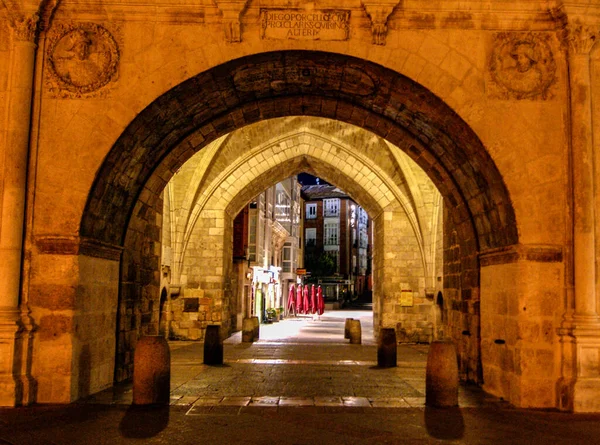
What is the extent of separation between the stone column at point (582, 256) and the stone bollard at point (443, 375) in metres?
1.24

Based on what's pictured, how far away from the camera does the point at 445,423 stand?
6.56m

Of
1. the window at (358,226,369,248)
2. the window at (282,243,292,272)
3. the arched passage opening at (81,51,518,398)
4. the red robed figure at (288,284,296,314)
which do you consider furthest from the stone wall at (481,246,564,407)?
the window at (358,226,369,248)

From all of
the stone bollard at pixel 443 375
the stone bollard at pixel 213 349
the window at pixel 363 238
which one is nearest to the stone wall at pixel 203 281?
the stone bollard at pixel 213 349

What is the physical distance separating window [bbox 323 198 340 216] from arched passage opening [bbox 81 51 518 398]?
54.6 m

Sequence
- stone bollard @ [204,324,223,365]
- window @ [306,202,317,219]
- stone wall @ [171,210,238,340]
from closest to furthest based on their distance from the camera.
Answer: stone bollard @ [204,324,223,365] < stone wall @ [171,210,238,340] < window @ [306,202,317,219]

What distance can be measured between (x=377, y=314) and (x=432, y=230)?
11.1 ft

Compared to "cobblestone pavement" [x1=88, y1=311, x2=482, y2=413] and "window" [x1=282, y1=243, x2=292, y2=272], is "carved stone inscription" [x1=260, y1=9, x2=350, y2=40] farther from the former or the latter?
"window" [x1=282, y1=243, x2=292, y2=272]

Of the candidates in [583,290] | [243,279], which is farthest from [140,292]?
[243,279]

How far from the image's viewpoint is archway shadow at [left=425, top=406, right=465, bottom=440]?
6.03 m

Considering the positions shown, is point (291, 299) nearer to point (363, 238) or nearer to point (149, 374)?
point (149, 374)

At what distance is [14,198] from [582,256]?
22.0 feet

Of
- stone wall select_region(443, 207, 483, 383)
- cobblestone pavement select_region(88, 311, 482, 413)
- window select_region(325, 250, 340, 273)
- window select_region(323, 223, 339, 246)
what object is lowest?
cobblestone pavement select_region(88, 311, 482, 413)

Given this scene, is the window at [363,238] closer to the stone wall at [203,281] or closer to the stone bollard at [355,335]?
the stone wall at [203,281]

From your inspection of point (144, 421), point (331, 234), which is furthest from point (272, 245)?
point (331, 234)
